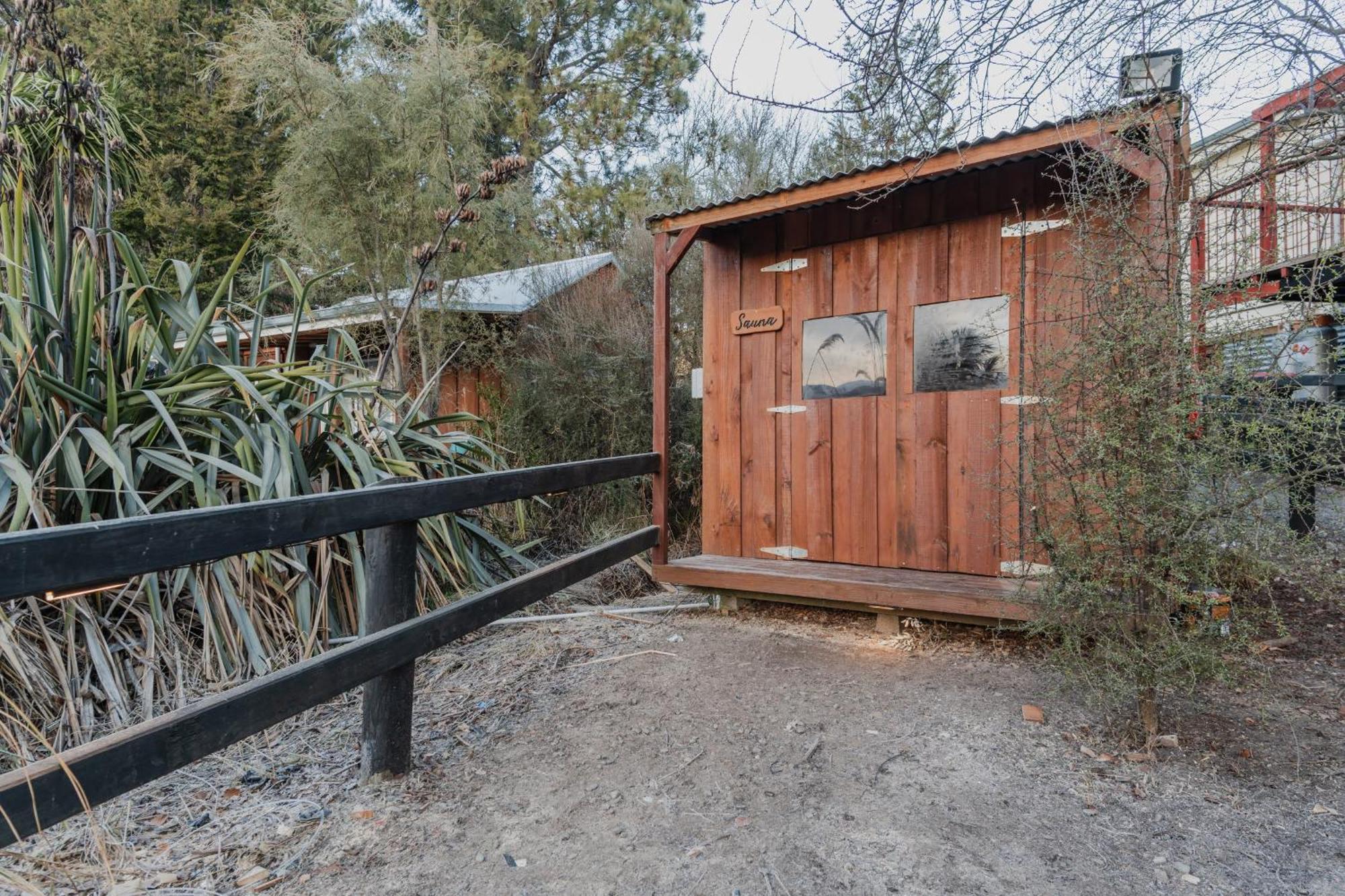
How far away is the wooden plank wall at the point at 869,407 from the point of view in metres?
3.41

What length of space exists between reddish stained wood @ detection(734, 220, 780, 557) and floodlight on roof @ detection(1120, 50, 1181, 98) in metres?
1.80

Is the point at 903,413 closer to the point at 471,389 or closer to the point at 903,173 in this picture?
the point at 903,173

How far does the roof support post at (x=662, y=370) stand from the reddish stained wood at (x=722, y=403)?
0.29 m

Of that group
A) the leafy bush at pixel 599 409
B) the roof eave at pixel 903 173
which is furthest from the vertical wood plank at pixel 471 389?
the roof eave at pixel 903 173

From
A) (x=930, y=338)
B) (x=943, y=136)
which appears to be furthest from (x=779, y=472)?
(x=943, y=136)

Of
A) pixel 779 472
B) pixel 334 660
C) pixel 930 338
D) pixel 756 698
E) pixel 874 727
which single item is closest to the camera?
pixel 334 660

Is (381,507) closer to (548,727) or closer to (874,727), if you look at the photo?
(548,727)

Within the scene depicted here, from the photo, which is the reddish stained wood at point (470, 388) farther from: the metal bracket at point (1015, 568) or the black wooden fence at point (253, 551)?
the metal bracket at point (1015, 568)

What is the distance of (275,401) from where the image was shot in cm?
315

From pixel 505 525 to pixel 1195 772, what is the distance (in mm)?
4262

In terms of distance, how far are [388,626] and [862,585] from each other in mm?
2138

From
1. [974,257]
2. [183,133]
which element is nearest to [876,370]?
→ [974,257]

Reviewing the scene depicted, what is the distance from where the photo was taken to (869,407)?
3.76 metres

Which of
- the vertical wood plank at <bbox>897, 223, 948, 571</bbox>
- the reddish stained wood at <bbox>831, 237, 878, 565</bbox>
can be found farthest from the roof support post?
the vertical wood plank at <bbox>897, 223, 948, 571</bbox>
